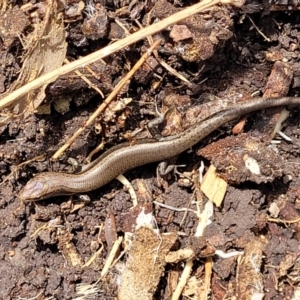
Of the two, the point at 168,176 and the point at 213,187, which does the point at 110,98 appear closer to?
the point at 168,176

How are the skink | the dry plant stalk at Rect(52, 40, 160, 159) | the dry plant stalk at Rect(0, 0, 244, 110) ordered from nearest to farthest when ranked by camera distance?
the dry plant stalk at Rect(0, 0, 244, 110), the dry plant stalk at Rect(52, 40, 160, 159), the skink

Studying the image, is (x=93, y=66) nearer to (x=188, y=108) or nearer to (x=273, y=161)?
(x=188, y=108)

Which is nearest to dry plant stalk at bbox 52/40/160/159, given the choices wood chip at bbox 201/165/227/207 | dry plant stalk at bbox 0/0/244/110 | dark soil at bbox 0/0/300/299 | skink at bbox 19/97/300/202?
dark soil at bbox 0/0/300/299

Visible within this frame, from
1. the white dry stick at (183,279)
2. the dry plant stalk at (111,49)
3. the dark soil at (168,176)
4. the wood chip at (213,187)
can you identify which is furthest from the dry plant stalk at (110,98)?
the white dry stick at (183,279)

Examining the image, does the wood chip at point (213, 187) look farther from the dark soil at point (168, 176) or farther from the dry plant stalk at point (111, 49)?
the dry plant stalk at point (111, 49)

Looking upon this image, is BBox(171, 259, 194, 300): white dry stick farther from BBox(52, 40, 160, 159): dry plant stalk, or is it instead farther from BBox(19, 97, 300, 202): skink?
BBox(52, 40, 160, 159): dry plant stalk

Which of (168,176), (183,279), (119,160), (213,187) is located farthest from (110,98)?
(183,279)
